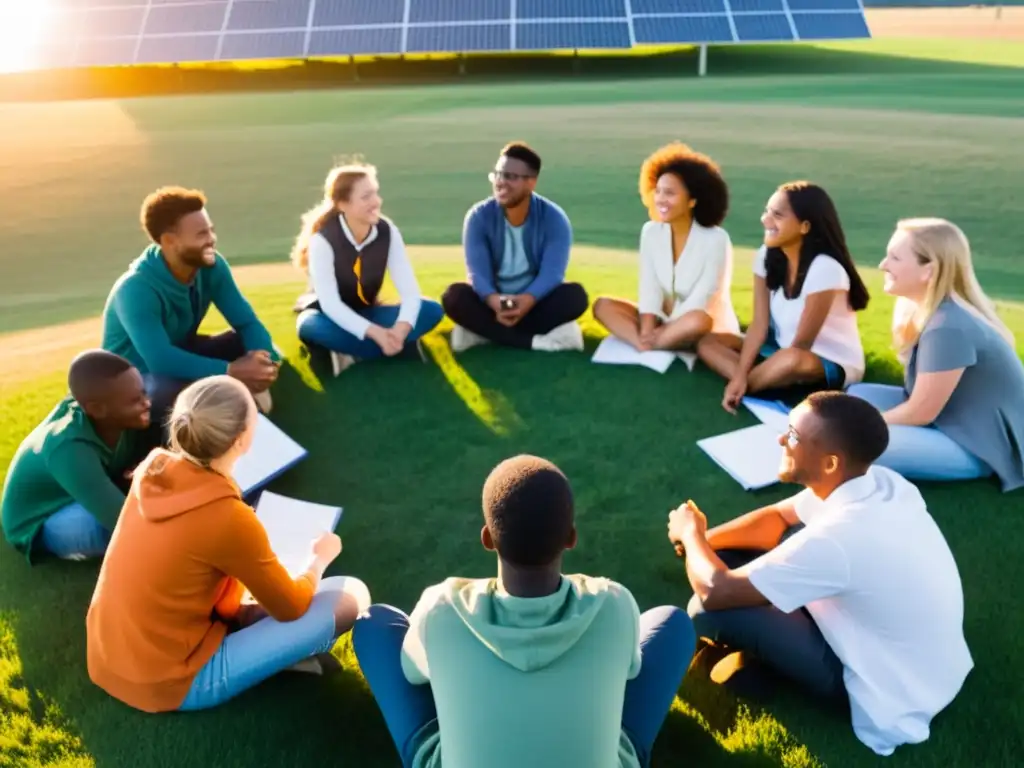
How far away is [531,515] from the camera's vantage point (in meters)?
1.89

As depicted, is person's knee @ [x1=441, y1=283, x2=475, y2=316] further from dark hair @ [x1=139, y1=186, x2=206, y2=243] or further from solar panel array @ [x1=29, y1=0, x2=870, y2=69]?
solar panel array @ [x1=29, y1=0, x2=870, y2=69]

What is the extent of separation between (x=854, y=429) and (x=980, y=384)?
5.71 feet

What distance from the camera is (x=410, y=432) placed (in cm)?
480

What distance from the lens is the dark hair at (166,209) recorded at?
4398mm

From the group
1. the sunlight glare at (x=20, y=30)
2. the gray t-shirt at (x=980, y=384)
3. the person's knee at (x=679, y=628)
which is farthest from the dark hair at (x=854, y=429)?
the sunlight glare at (x=20, y=30)

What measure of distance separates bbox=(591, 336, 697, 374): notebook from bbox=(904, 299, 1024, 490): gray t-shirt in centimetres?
157

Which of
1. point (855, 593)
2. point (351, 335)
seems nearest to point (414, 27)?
point (351, 335)

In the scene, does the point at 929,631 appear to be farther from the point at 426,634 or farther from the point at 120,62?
the point at 120,62

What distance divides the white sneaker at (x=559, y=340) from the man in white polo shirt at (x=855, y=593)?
293cm

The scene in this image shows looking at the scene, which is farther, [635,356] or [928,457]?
[635,356]

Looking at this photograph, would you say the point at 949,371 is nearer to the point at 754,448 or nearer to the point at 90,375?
the point at 754,448

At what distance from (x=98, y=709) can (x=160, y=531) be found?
0.93 metres

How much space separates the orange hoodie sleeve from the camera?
2.44 metres

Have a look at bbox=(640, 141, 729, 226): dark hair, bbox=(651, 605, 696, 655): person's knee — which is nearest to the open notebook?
bbox=(640, 141, 729, 226): dark hair
